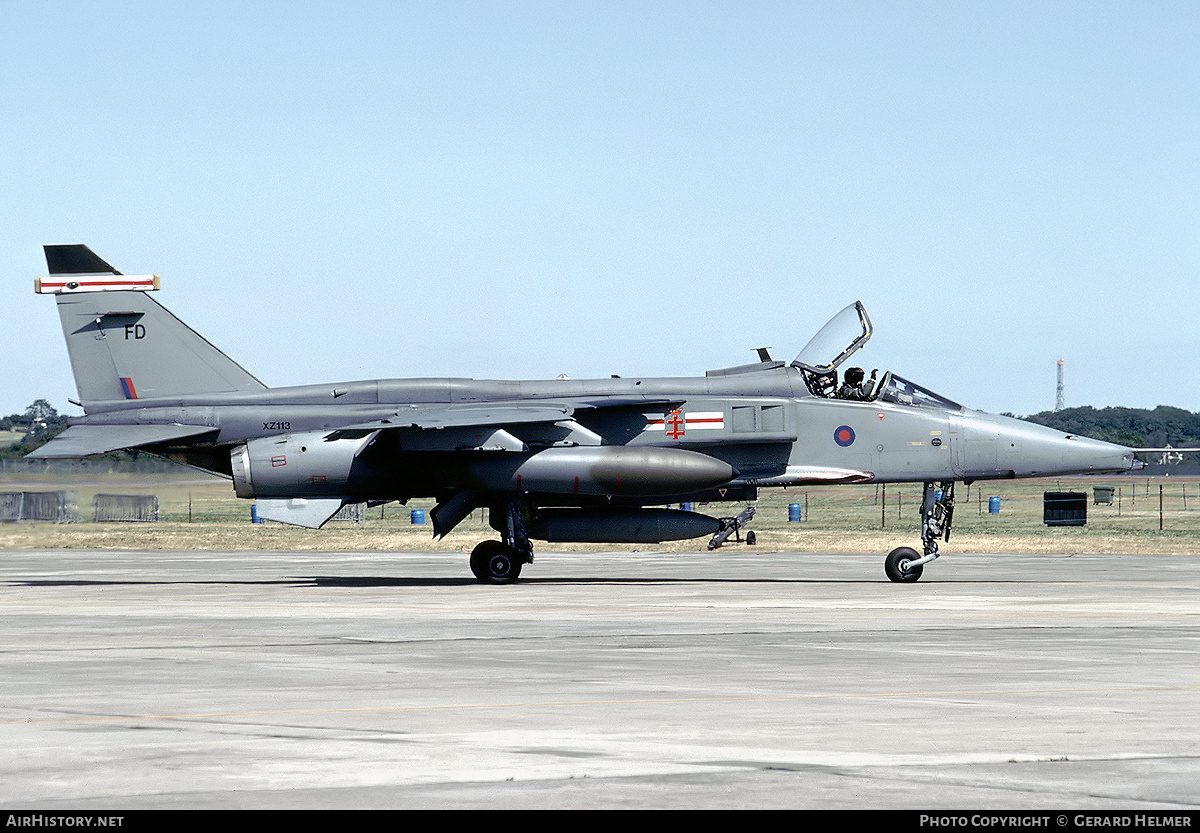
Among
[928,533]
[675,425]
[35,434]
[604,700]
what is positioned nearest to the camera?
[604,700]

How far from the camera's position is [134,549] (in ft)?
126

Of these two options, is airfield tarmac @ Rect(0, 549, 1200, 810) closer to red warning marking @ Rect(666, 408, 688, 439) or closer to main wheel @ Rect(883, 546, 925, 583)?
main wheel @ Rect(883, 546, 925, 583)

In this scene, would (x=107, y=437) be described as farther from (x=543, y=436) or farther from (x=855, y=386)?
(x=855, y=386)

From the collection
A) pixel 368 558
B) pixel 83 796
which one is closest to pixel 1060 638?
pixel 83 796

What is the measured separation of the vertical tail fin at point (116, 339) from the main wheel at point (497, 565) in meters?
5.16

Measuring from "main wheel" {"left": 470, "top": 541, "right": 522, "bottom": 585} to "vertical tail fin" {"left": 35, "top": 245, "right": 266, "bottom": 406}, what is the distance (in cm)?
516

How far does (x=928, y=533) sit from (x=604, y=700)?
1489cm

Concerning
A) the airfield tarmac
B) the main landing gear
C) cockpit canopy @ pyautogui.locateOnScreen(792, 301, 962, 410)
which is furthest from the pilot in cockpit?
the airfield tarmac

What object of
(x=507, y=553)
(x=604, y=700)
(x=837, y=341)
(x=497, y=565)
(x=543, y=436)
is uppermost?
(x=837, y=341)

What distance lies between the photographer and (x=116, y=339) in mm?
25609

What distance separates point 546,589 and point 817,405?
5.31 metres

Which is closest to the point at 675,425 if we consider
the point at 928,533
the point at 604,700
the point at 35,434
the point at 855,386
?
the point at 855,386

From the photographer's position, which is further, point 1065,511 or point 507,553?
point 1065,511
